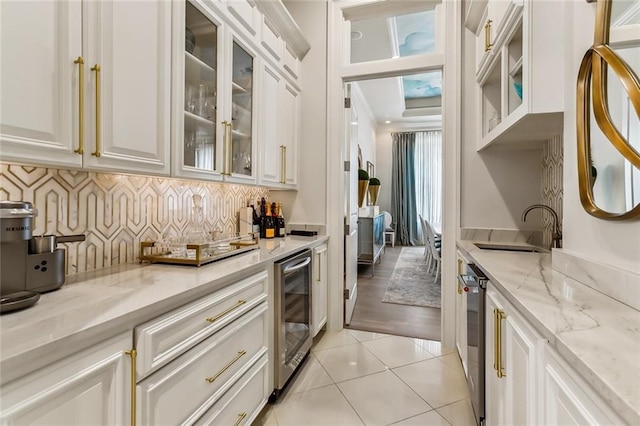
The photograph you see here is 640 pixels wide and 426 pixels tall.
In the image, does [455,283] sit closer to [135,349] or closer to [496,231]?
[496,231]

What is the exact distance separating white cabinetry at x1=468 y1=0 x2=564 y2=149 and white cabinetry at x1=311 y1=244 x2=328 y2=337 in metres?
1.54

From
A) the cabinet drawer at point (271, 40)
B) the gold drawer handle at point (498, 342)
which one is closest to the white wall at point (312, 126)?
the cabinet drawer at point (271, 40)

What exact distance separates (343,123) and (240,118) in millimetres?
1166

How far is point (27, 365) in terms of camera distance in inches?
24.2

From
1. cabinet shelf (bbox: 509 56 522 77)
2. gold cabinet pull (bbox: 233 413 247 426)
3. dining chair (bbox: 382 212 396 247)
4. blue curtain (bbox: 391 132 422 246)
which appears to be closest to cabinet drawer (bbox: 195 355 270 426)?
gold cabinet pull (bbox: 233 413 247 426)

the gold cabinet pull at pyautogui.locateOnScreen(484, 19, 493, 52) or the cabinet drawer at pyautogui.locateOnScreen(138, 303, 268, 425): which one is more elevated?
the gold cabinet pull at pyautogui.locateOnScreen(484, 19, 493, 52)

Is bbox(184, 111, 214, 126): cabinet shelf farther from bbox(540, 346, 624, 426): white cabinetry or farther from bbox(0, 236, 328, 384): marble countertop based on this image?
bbox(540, 346, 624, 426): white cabinetry

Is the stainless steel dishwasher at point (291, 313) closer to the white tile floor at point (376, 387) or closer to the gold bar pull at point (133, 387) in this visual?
the white tile floor at point (376, 387)

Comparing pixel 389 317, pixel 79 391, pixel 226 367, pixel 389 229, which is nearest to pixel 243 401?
pixel 226 367

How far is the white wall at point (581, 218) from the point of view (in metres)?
0.96

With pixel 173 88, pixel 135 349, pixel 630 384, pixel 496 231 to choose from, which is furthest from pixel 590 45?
pixel 135 349

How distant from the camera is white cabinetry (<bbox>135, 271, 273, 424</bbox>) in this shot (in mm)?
931

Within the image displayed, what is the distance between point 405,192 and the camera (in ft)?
26.3

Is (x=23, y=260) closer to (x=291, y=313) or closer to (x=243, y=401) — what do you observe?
(x=243, y=401)
